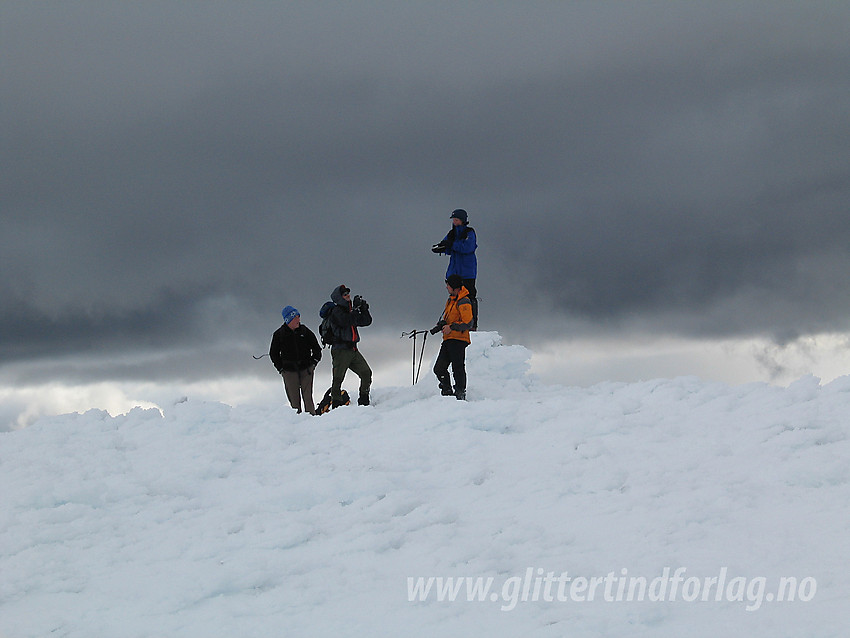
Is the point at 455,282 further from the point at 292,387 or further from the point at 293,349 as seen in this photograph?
the point at 292,387

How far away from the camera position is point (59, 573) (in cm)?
Answer: 819

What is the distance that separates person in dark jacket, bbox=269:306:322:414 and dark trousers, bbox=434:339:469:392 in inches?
105

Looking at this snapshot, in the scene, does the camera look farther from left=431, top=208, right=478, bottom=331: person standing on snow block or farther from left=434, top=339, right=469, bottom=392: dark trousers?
left=431, top=208, right=478, bottom=331: person standing on snow block

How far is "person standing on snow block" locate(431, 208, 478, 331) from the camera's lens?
16250mm

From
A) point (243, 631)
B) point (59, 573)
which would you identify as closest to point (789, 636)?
point (243, 631)

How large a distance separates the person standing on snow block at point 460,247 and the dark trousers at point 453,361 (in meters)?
1.72

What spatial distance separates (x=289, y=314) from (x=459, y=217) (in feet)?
13.2

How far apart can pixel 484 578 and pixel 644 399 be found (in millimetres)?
6221

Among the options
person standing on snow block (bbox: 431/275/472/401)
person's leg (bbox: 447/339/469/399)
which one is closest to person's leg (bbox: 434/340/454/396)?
person standing on snow block (bbox: 431/275/472/401)

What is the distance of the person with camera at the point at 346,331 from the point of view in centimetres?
1518

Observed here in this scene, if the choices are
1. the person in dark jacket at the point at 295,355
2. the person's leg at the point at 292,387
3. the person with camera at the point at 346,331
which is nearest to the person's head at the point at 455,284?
the person with camera at the point at 346,331

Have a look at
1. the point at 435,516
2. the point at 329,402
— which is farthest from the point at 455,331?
the point at 435,516

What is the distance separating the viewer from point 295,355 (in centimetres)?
1562

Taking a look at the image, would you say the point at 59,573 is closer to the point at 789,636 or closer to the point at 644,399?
the point at 789,636
